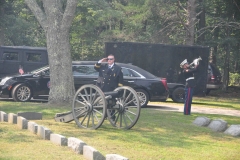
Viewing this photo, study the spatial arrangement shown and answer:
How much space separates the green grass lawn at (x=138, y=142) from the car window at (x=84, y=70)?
253 inches

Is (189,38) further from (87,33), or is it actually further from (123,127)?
(123,127)

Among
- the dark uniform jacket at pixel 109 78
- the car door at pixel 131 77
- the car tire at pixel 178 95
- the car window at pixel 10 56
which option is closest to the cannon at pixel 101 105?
the dark uniform jacket at pixel 109 78

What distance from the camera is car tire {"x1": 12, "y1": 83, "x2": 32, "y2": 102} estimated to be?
1989 centimetres

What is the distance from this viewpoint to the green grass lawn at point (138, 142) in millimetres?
9180

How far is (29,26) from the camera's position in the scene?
36938 millimetres

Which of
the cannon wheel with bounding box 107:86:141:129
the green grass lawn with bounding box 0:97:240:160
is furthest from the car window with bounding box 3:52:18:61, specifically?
the cannon wheel with bounding box 107:86:141:129

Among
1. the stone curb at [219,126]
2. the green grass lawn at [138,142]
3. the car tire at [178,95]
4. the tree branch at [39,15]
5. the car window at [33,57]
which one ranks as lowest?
the green grass lawn at [138,142]

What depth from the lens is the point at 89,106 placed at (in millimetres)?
11828

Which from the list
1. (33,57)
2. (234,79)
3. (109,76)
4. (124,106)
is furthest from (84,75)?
(234,79)

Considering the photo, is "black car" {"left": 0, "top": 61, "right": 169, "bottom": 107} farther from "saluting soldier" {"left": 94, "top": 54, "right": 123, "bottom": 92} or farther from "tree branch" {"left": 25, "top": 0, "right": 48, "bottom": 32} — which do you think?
"saluting soldier" {"left": 94, "top": 54, "right": 123, "bottom": 92}

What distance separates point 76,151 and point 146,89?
11165 mm

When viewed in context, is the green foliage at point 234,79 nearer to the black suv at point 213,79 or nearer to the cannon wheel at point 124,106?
the black suv at point 213,79

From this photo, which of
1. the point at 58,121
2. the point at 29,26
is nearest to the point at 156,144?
the point at 58,121

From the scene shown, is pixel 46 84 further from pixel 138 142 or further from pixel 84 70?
pixel 138 142
